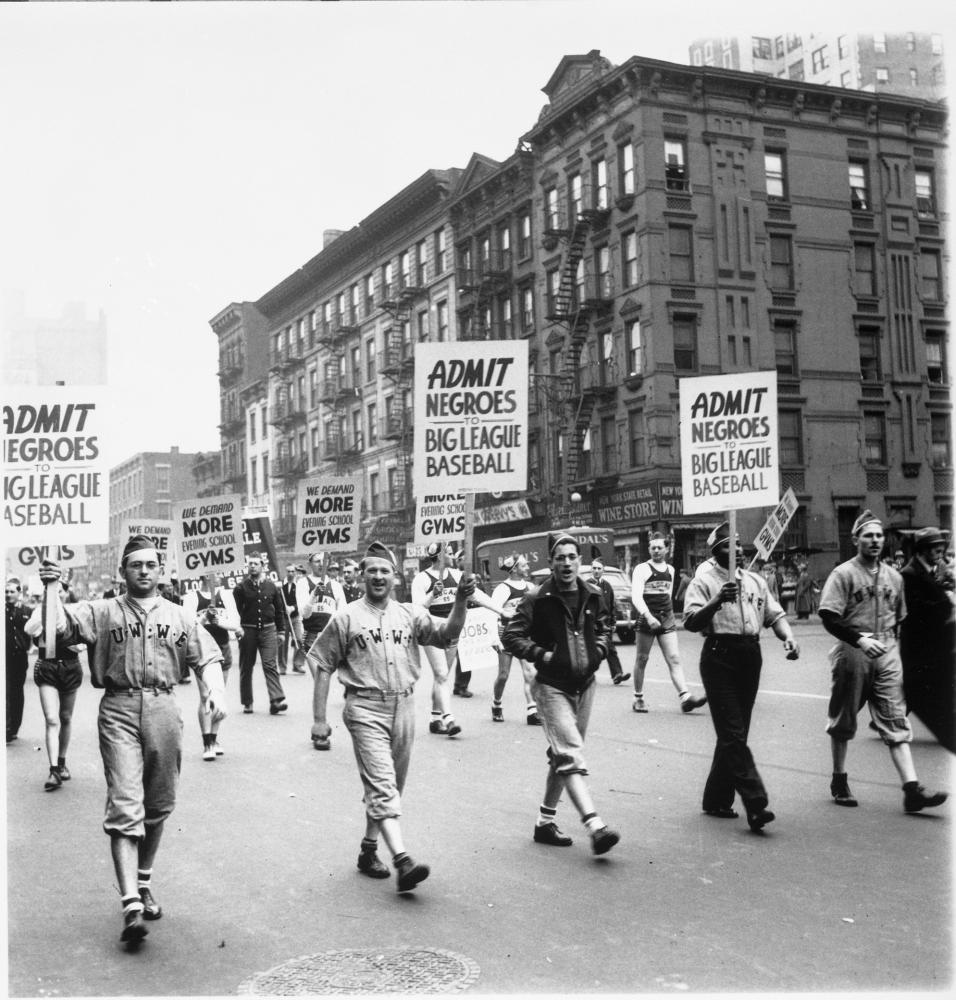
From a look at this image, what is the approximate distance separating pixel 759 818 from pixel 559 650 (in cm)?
156

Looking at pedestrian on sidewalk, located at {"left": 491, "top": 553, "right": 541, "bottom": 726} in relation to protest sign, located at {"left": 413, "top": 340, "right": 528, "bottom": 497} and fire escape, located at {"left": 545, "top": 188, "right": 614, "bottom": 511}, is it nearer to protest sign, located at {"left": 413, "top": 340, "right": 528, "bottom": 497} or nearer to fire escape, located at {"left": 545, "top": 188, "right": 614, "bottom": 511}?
protest sign, located at {"left": 413, "top": 340, "right": 528, "bottom": 497}

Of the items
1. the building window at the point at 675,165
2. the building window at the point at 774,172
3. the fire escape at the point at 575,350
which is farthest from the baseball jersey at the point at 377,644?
the building window at the point at 774,172

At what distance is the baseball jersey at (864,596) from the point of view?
7.94 metres

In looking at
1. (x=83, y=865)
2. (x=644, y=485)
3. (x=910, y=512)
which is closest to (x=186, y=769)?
(x=83, y=865)

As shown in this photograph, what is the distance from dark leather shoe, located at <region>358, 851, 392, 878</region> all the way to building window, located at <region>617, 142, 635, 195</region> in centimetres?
3367

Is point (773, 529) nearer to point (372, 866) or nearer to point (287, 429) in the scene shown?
point (372, 866)

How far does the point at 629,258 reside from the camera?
38438 mm

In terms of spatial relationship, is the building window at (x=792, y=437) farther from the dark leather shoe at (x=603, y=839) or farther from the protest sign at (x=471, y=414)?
the dark leather shoe at (x=603, y=839)

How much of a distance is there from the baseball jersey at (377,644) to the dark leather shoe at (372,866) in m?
0.92

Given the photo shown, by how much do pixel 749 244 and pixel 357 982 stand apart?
35570mm

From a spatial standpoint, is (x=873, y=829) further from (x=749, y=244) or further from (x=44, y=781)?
(x=749, y=244)

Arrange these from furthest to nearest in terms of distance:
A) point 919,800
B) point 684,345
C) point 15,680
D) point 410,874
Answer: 1. point 684,345
2. point 15,680
3. point 919,800
4. point 410,874

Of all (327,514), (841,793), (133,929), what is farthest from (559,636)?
(327,514)

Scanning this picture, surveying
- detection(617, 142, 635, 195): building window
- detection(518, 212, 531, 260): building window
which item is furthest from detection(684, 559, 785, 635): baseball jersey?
detection(518, 212, 531, 260): building window
